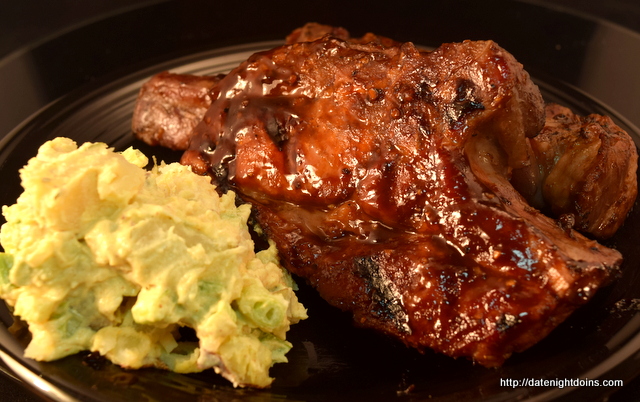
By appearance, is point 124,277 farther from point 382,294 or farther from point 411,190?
point 411,190

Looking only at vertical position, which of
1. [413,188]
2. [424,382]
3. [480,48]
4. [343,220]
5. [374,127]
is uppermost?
[480,48]

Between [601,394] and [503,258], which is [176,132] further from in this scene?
[601,394]

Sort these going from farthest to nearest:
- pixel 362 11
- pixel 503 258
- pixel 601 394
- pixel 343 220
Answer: pixel 362 11 < pixel 343 220 < pixel 503 258 < pixel 601 394

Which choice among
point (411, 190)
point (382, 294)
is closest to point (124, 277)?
point (382, 294)

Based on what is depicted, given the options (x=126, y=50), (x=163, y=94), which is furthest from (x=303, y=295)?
(x=126, y=50)
